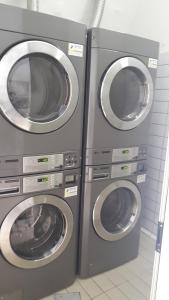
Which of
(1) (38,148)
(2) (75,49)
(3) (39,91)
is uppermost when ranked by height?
(2) (75,49)

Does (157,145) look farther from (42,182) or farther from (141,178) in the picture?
(42,182)

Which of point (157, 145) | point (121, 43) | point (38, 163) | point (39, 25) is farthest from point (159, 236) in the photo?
point (157, 145)

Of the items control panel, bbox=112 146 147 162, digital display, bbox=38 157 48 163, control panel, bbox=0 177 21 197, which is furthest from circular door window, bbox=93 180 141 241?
control panel, bbox=0 177 21 197

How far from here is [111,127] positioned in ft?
5.37

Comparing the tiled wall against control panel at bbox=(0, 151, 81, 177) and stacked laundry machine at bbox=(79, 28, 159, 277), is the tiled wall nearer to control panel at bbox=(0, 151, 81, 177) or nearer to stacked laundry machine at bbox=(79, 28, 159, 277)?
stacked laundry machine at bbox=(79, 28, 159, 277)

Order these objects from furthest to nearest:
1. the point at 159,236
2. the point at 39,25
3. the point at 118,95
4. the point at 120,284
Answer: the point at 120,284 < the point at 118,95 < the point at 39,25 < the point at 159,236

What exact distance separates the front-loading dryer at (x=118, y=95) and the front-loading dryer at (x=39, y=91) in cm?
8

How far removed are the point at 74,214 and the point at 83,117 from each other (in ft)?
2.04

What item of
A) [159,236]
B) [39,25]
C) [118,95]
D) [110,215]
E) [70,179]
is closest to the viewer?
[159,236]

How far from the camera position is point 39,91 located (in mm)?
1404

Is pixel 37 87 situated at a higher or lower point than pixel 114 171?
higher

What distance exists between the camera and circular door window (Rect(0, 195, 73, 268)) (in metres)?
1.40

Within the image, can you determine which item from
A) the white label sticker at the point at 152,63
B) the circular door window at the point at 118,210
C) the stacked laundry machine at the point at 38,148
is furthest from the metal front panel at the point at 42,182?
the white label sticker at the point at 152,63

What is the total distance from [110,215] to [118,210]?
8 centimetres
